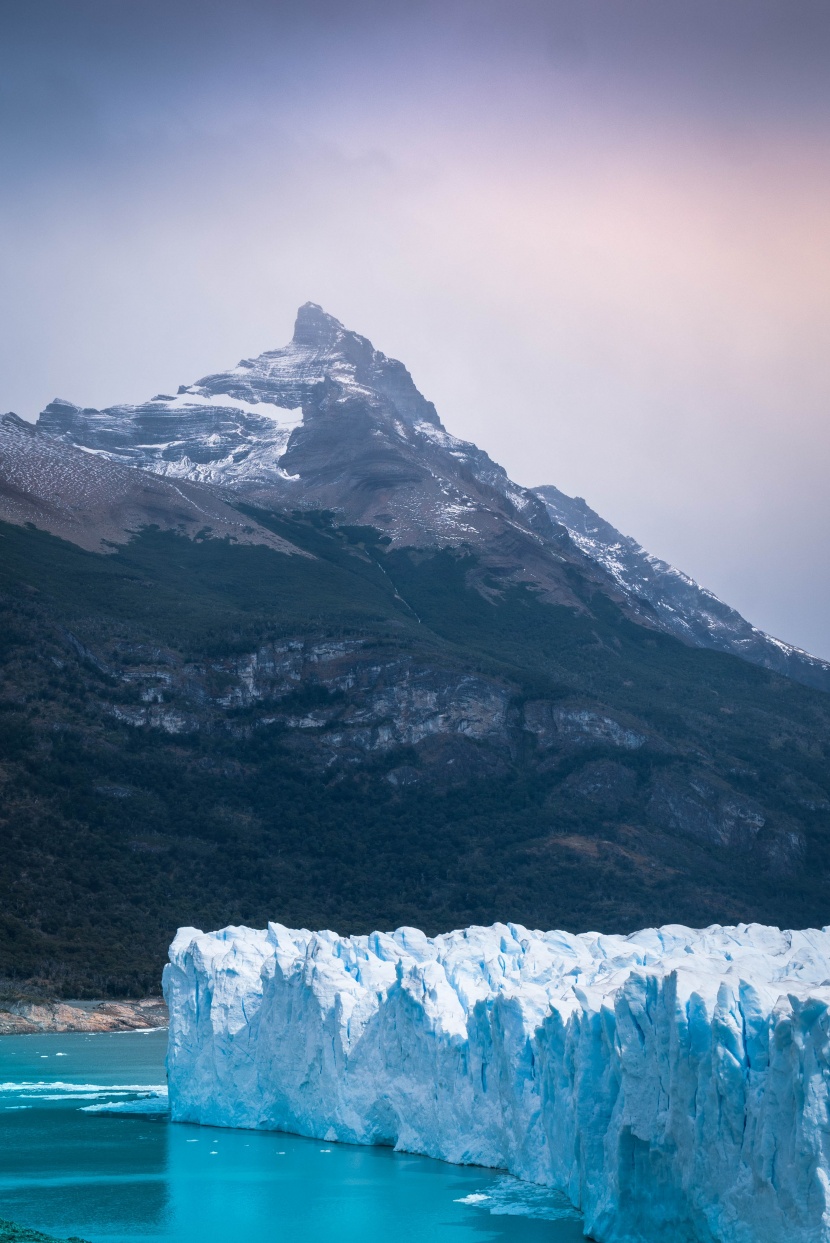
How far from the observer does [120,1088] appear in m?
49.5

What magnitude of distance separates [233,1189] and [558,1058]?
933 centimetres

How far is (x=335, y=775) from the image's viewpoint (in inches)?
4232

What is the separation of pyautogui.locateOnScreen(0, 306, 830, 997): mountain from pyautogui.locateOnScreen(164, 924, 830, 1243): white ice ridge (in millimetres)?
31368

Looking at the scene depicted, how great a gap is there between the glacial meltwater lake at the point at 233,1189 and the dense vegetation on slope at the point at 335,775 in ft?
96.0

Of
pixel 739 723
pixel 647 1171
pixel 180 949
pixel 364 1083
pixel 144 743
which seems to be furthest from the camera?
pixel 739 723

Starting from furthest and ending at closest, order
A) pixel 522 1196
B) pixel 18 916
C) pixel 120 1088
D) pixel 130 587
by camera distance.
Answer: pixel 130 587
pixel 18 916
pixel 120 1088
pixel 522 1196

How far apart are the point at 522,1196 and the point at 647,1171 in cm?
701

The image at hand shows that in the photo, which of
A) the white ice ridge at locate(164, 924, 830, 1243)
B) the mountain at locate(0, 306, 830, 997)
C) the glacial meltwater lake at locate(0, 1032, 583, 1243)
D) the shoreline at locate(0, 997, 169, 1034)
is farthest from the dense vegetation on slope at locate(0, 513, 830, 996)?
the white ice ridge at locate(164, 924, 830, 1243)

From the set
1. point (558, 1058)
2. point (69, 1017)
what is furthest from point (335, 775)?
point (558, 1058)

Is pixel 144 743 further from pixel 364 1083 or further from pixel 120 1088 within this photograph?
pixel 364 1083

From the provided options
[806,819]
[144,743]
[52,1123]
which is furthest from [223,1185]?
[806,819]

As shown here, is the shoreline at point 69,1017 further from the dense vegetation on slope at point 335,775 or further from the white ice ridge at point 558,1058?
the white ice ridge at point 558,1058

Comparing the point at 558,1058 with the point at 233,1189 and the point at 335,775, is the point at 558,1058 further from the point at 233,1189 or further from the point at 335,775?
the point at 335,775

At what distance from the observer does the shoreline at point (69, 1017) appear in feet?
215
